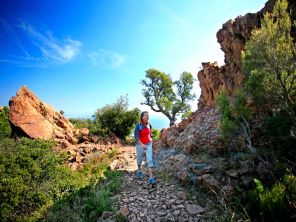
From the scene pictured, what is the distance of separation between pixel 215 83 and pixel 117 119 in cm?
1135

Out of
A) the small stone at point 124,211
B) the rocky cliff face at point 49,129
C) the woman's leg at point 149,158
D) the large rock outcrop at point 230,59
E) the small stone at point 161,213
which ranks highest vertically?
the large rock outcrop at point 230,59

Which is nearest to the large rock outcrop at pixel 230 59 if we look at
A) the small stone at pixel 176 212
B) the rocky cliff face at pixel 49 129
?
the small stone at pixel 176 212

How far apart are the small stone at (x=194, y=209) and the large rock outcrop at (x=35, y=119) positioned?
11771mm

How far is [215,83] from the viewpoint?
14789 mm

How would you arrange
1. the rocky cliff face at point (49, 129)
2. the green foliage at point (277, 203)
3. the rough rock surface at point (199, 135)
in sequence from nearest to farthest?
the green foliage at point (277, 203)
the rough rock surface at point (199, 135)
the rocky cliff face at point (49, 129)

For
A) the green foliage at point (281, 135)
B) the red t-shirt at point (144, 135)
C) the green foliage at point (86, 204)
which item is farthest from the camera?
the red t-shirt at point (144, 135)

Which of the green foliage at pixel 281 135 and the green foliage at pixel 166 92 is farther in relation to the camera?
the green foliage at pixel 166 92

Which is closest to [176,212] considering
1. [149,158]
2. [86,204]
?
[149,158]

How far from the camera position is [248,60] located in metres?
8.23

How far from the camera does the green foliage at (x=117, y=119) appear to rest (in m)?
23.1

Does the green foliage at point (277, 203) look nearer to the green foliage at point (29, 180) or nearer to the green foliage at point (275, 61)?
the green foliage at point (275, 61)

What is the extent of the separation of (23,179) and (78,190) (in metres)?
1.87

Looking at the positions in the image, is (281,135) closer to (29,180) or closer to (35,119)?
→ (29,180)

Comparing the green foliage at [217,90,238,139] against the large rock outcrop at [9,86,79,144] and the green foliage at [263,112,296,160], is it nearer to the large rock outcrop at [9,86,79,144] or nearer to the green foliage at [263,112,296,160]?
the green foliage at [263,112,296,160]
